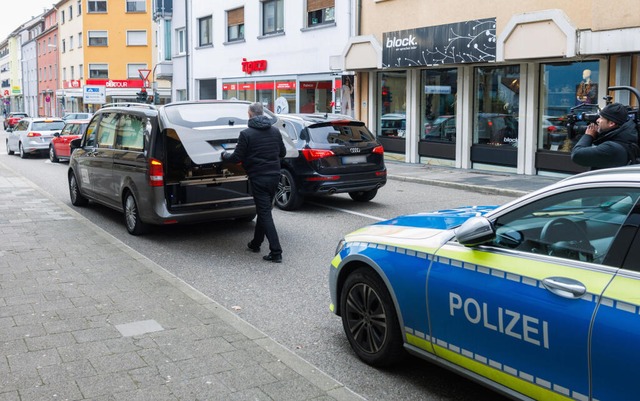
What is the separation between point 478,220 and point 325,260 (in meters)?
4.42

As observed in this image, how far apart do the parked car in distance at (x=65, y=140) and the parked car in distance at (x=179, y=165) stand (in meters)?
13.8

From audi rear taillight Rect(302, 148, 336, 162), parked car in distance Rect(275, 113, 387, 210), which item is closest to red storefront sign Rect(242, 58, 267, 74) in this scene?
parked car in distance Rect(275, 113, 387, 210)

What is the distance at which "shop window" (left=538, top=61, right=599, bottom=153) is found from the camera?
624 inches

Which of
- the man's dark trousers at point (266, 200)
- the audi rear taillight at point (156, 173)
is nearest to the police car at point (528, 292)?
the man's dark trousers at point (266, 200)

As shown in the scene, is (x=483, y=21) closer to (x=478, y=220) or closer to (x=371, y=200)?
(x=371, y=200)

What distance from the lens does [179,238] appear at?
9.55m

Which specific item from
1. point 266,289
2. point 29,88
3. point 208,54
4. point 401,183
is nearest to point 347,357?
point 266,289

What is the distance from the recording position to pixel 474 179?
16719mm

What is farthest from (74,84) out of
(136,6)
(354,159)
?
(354,159)

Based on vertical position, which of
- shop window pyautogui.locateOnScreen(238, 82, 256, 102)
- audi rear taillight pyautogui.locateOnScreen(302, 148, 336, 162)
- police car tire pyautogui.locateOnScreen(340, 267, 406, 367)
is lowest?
police car tire pyautogui.locateOnScreen(340, 267, 406, 367)

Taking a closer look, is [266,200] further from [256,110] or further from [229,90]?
[229,90]

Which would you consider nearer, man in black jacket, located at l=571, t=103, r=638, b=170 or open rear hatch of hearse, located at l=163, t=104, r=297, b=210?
man in black jacket, located at l=571, t=103, r=638, b=170

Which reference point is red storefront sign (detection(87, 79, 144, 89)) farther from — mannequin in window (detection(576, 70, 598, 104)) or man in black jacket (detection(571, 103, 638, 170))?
man in black jacket (detection(571, 103, 638, 170))

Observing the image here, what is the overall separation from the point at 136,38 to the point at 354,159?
188ft
